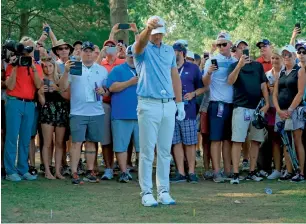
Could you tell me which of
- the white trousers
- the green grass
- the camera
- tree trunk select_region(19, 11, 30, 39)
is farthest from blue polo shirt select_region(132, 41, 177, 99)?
tree trunk select_region(19, 11, 30, 39)

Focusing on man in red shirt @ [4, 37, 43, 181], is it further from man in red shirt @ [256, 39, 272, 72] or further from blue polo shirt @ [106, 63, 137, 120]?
man in red shirt @ [256, 39, 272, 72]

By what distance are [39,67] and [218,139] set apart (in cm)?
274

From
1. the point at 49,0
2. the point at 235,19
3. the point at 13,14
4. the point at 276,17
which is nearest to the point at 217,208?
the point at 49,0

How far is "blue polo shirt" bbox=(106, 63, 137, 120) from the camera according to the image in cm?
1001

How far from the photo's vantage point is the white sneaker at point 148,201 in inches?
310

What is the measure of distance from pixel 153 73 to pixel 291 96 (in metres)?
3.08

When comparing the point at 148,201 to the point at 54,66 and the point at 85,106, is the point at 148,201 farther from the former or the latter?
the point at 54,66

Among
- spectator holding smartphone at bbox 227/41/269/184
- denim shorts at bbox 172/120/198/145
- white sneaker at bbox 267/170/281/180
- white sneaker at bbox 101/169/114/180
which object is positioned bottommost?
white sneaker at bbox 267/170/281/180

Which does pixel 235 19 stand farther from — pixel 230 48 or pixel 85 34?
pixel 230 48

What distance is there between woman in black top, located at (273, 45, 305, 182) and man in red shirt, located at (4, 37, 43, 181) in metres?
3.43

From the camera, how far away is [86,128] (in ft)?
32.6

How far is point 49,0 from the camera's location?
63.9 feet

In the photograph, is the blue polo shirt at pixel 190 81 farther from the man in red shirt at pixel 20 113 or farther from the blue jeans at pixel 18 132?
the blue jeans at pixel 18 132

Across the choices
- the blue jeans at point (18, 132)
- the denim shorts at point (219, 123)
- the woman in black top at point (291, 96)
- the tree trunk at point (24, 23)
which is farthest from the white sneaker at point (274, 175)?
the tree trunk at point (24, 23)
